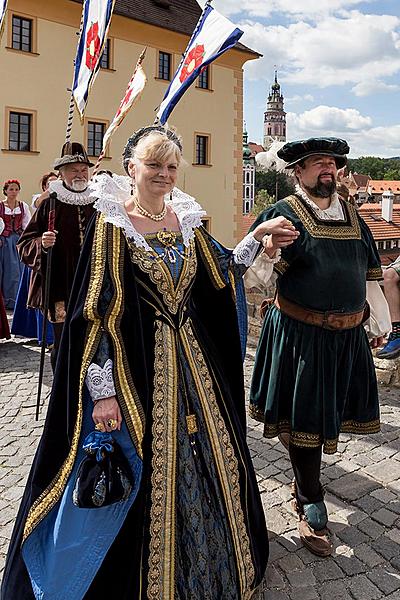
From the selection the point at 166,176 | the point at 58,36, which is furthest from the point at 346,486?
the point at 58,36

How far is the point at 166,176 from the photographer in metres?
2.14

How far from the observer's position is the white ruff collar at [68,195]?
4227 millimetres

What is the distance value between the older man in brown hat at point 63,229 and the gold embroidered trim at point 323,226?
6.88 feet

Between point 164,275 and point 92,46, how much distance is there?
8.06 feet

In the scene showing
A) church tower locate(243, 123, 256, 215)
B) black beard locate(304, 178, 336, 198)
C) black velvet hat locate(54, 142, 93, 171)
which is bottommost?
black beard locate(304, 178, 336, 198)

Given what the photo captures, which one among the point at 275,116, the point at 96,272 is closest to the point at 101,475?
the point at 96,272

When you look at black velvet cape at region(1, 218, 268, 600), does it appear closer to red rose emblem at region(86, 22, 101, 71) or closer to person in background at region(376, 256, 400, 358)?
person in background at region(376, 256, 400, 358)

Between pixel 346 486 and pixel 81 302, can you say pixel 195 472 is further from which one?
pixel 346 486

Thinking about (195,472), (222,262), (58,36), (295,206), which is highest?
(58,36)

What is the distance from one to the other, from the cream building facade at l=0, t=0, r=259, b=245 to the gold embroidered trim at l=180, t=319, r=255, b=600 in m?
10.4

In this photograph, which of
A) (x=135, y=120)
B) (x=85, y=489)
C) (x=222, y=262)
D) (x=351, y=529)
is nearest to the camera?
(x=85, y=489)

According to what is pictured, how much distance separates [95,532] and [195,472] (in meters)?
0.43

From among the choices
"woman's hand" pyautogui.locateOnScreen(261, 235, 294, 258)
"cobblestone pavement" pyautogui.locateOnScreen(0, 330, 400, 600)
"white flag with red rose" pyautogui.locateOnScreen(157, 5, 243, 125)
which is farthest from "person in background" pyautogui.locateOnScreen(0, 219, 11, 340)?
"woman's hand" pyautogui.locateOnScreen(261, 235, 294, 258)

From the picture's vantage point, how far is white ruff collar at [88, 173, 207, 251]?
7.00 ft
